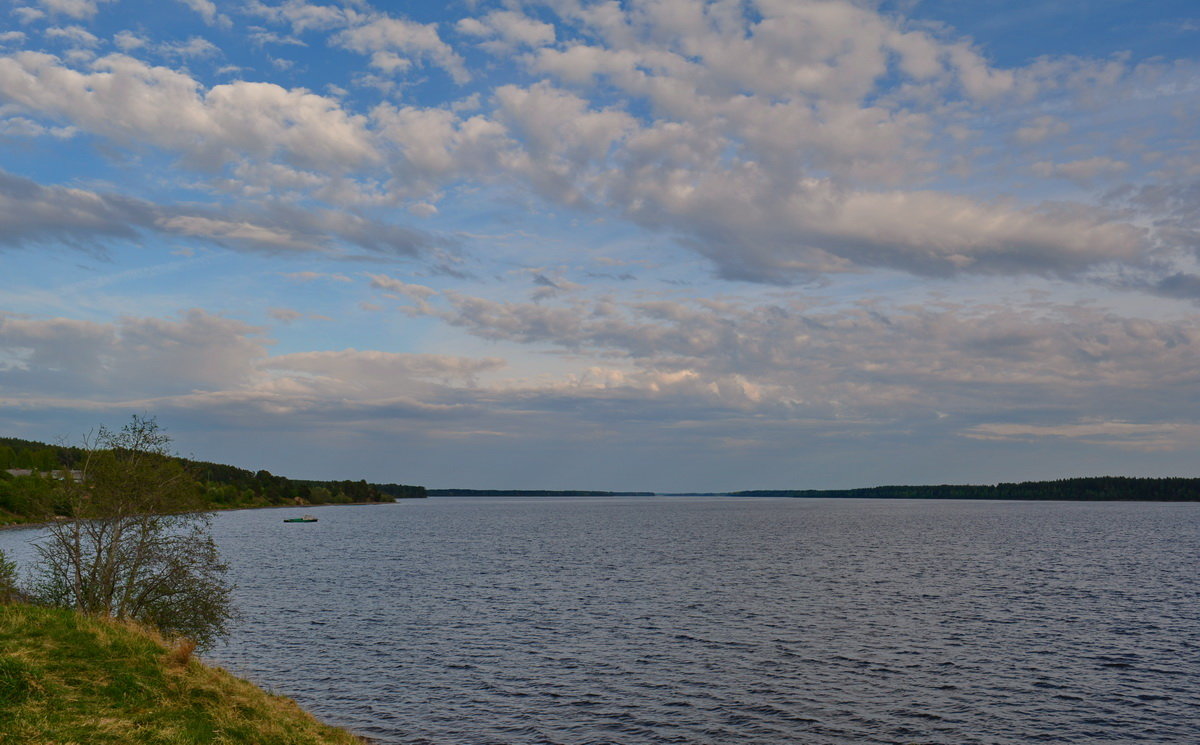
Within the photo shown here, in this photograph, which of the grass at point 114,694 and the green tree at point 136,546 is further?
the green tree at point 136,546

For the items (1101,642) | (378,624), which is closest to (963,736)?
(1101,642)

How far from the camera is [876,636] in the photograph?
185ft

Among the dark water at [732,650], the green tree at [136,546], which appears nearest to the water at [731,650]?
the dark water at [732,650]

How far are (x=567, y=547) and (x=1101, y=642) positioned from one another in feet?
323

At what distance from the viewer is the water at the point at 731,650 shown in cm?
3731

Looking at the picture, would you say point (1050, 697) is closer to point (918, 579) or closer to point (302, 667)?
point (302, 667)

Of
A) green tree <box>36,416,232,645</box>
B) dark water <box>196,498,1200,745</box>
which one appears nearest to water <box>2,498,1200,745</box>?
dark water <box>196,498,1200,745</box>

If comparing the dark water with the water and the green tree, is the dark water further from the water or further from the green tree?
the green tree

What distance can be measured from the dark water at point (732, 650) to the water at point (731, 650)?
20 centimetres

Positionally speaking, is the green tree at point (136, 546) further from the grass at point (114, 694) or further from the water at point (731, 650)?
the grass at point (114, 694)

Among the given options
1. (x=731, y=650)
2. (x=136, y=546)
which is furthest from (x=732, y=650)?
(x=136, y=546)

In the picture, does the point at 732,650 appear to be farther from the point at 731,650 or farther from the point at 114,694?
the point at 114,694

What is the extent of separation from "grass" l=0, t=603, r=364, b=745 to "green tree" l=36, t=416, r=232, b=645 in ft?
46.8

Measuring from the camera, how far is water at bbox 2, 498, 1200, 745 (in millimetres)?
37312
